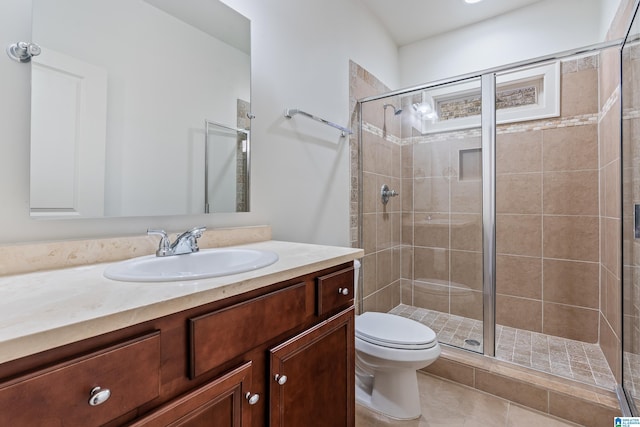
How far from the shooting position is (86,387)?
1.56 feet

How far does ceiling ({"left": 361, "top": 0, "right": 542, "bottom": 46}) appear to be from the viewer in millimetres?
2328

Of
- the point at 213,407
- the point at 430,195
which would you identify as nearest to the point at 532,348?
the point at 430,195

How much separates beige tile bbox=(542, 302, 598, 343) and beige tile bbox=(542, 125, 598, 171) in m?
1.03

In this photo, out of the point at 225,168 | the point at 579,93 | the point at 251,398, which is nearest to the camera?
the point at 251,398

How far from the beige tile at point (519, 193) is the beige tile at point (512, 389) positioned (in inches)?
50.1

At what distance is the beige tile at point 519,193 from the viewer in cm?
228

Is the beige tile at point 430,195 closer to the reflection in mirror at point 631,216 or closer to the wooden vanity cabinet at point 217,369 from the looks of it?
the reflection in mirror at point 631,216

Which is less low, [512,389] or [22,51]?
[22,51]

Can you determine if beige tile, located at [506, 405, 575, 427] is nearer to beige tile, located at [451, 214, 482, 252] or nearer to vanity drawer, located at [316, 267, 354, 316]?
beige tile, located at [451, 214, 482, 252]

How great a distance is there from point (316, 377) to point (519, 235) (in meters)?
2.13

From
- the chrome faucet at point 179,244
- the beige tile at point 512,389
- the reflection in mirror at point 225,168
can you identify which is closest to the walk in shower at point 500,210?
the beige tile at point 512,389

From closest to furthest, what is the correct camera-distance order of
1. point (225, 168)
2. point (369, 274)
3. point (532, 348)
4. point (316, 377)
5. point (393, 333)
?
point (316, 377), point (225, 168), point (393, 333), point (532, 348), point (369, 274)

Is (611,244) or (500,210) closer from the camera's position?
(611,244)

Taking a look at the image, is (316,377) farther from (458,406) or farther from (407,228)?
(407,228)
